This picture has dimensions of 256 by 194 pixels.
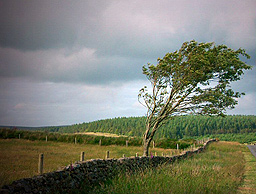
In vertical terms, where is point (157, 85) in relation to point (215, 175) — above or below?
above

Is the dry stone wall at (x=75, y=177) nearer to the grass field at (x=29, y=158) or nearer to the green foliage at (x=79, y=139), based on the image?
the grass field at (x=29, y=158)

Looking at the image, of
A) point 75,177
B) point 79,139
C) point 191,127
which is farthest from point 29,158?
point 191,127

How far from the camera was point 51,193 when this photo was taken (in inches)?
278

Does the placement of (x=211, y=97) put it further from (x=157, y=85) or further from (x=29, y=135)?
(x=29, y=135)

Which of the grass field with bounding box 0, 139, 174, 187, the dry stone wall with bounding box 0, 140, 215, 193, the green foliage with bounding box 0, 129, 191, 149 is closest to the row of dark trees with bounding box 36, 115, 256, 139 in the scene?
the green foliage with bounding box 0, 129, 191, 149

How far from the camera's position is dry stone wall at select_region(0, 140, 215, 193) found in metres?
6.29

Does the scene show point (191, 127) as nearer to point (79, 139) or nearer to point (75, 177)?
point (79, 139)

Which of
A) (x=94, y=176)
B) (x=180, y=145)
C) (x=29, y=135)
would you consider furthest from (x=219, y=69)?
(x=29, y=135)

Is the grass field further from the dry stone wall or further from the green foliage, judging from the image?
the green foliage

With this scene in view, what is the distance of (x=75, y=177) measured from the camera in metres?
8.38

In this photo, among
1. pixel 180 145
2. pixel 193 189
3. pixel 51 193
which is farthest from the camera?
pixel 180 145

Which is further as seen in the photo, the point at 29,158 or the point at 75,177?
the point at 29,158

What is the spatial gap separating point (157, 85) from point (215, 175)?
10331 millimetres

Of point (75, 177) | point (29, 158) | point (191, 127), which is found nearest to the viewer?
point (75, 177)
